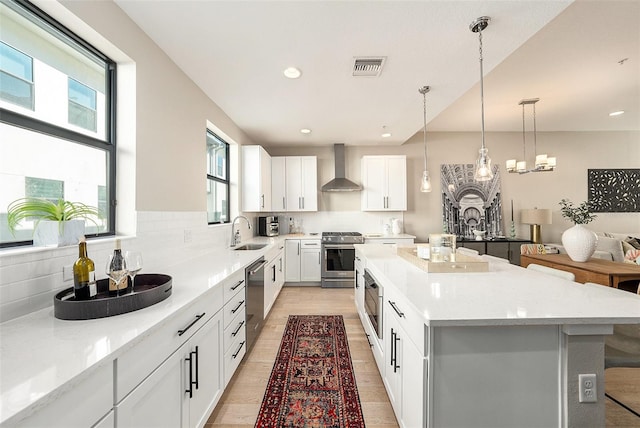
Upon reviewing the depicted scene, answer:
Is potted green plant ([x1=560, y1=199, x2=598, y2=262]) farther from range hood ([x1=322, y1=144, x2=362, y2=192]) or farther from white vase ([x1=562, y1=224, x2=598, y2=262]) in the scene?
range hood ([x1=322, y1=144, x2=362, y2=192])

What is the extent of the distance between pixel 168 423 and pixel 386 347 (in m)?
1.32

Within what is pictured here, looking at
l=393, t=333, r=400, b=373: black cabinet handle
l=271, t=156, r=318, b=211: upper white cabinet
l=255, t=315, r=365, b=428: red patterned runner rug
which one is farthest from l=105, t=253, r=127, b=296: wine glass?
l=271, t=156, r=318, b=211: upper white cabinet

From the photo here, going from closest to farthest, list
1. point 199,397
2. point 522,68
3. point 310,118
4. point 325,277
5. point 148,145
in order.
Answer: point 199,397 → point 148,145 → point 522,68 → point 310,118 → point 325,277

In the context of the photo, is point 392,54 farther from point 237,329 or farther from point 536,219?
point 536,219

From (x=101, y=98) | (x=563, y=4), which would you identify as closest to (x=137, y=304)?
(x=101, y=98)

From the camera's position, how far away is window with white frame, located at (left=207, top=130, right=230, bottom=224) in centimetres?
332

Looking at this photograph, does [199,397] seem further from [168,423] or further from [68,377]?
[68,377]

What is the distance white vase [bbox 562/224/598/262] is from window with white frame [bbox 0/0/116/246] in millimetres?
4426

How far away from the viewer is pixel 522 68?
2.75 m

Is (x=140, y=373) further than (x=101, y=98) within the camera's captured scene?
No

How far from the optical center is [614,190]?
503 centimetres

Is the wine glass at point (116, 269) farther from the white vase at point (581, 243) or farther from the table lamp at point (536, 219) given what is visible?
the table lamp at point (536, 219)

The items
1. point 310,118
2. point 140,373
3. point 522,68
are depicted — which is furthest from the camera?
point 310,118

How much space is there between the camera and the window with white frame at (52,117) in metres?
1.17
